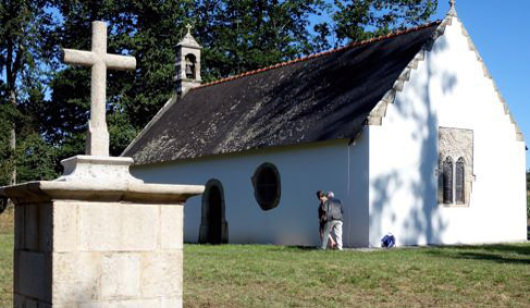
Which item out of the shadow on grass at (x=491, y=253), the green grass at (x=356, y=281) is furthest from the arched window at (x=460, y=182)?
the green grass at (x=356, y=281)

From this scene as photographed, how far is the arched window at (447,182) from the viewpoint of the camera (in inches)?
814

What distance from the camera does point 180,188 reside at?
6039mm

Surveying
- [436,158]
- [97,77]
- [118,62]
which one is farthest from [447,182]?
[97,77]

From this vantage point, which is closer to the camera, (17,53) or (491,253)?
(491,253)

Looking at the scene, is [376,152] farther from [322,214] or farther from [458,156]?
[458,156]

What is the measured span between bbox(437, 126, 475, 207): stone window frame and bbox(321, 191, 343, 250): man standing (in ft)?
11.0

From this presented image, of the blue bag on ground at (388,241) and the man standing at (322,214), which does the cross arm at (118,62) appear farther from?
the blue bag on ground at (388,241)

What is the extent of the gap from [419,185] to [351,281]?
9.56m

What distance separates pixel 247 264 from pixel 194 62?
69.0 feet

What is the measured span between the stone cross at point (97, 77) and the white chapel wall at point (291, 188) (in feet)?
43.2

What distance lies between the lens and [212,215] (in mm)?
25219

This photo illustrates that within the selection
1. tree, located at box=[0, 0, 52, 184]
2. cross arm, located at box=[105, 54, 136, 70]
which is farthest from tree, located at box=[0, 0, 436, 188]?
cross arm, located at box=[105, 54, 136, 70]

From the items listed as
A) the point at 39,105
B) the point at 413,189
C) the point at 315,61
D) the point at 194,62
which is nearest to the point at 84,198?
the point at 413,189

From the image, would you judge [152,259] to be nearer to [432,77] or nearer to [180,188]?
[180,188]
